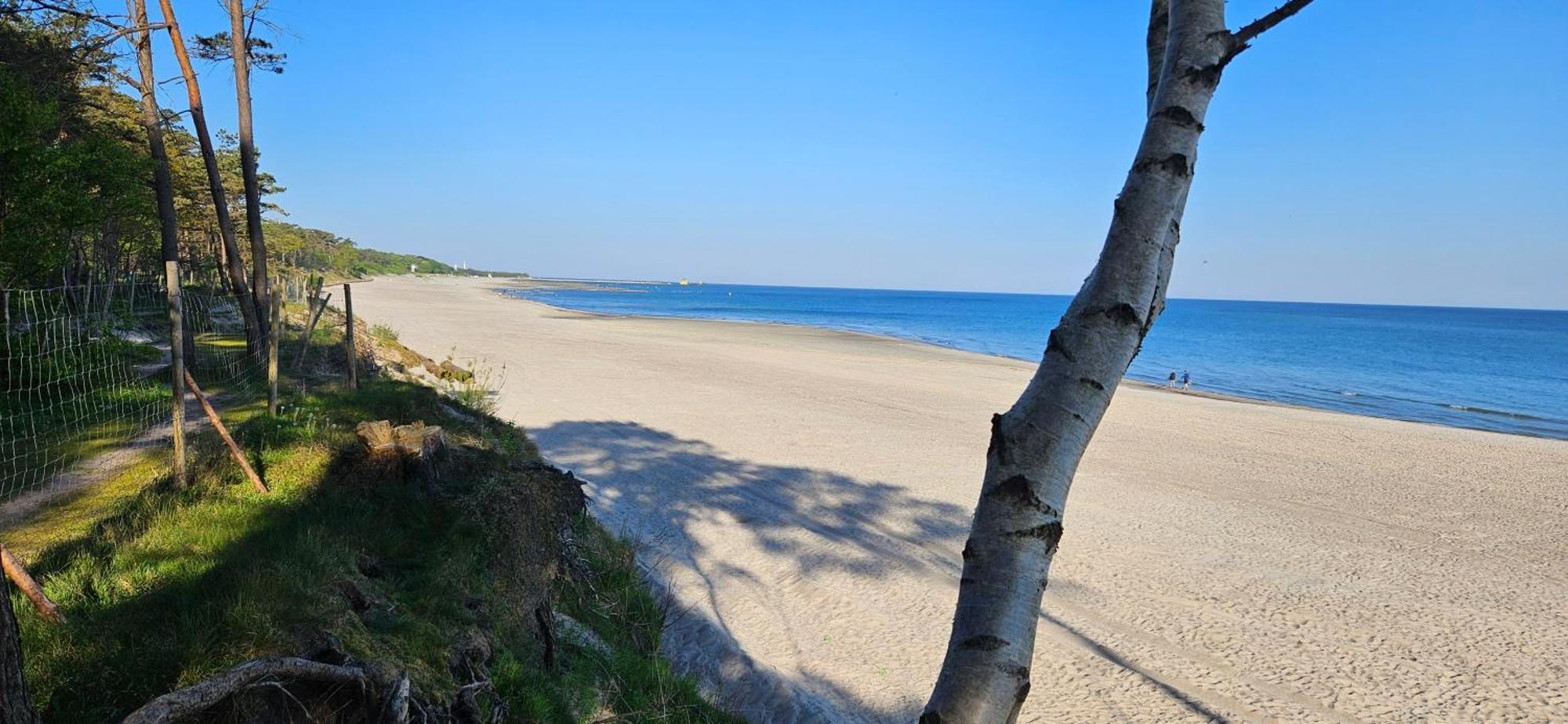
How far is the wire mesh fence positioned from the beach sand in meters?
4.78

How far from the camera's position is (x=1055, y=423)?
4.43 ft

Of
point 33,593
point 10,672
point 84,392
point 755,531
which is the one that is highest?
point 10,672

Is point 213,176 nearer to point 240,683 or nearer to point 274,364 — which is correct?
point 274,364

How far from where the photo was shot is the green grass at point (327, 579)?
128 inches

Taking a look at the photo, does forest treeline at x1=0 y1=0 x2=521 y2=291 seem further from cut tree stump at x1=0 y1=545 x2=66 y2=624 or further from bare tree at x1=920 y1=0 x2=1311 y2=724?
bare tree at x1=920 y1=0 x2=1311 y2=724

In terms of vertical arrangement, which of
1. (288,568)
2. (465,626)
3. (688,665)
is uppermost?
(288,568)

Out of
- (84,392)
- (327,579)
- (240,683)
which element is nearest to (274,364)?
(84,392)

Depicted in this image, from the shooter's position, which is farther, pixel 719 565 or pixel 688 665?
pixel 719 565

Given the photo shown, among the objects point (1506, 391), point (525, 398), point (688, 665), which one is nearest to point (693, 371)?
point (525, 398)

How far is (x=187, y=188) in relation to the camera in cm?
2444

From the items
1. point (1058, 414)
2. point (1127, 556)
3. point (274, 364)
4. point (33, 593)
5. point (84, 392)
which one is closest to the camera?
point (1058, 414)

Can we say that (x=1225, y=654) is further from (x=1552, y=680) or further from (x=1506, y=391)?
(x=1506, y=391)

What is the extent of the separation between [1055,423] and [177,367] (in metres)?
7.40

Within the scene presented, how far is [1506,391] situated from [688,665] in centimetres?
4274
